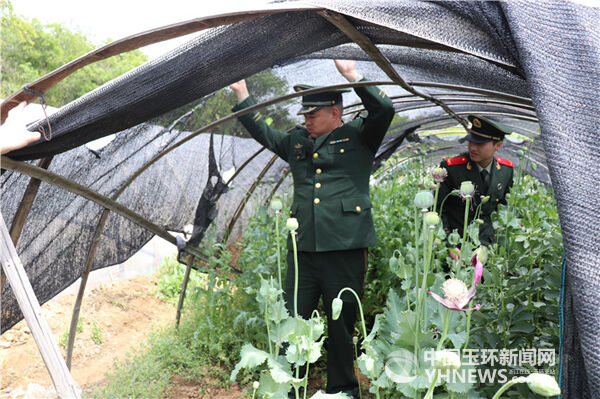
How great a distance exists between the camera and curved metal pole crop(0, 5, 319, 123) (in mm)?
1301

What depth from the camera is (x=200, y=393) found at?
130 inches

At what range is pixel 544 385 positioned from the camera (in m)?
0.80

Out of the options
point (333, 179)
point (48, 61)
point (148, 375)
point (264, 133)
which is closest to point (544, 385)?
point (333, 179)

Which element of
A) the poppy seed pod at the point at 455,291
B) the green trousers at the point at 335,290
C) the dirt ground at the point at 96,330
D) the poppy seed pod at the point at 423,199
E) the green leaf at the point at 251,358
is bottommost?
the dirt ground at the point at 96,330

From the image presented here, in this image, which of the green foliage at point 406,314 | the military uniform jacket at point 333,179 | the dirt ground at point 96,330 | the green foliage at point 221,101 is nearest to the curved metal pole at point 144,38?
the green foliage at point 406,314

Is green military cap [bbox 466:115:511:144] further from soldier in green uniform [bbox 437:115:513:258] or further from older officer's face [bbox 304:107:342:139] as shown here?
older officer's face [bbox 304:107:342:139]

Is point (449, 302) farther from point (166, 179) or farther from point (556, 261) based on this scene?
point (166, 179)

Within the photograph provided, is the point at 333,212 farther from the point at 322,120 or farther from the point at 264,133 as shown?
the point at 264,133

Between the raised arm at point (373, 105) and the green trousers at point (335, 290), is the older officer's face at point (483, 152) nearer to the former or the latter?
the raised arm at point (373, 105)

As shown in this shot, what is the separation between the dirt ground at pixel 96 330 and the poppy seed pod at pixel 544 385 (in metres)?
3.96

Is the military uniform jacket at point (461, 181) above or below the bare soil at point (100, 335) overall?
above

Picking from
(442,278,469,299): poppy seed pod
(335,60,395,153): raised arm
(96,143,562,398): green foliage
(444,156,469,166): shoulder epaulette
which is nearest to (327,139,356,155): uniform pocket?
(335,60,395,153): raised arm

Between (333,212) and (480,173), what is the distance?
1.30 meters

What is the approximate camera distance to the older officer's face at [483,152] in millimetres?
3359
